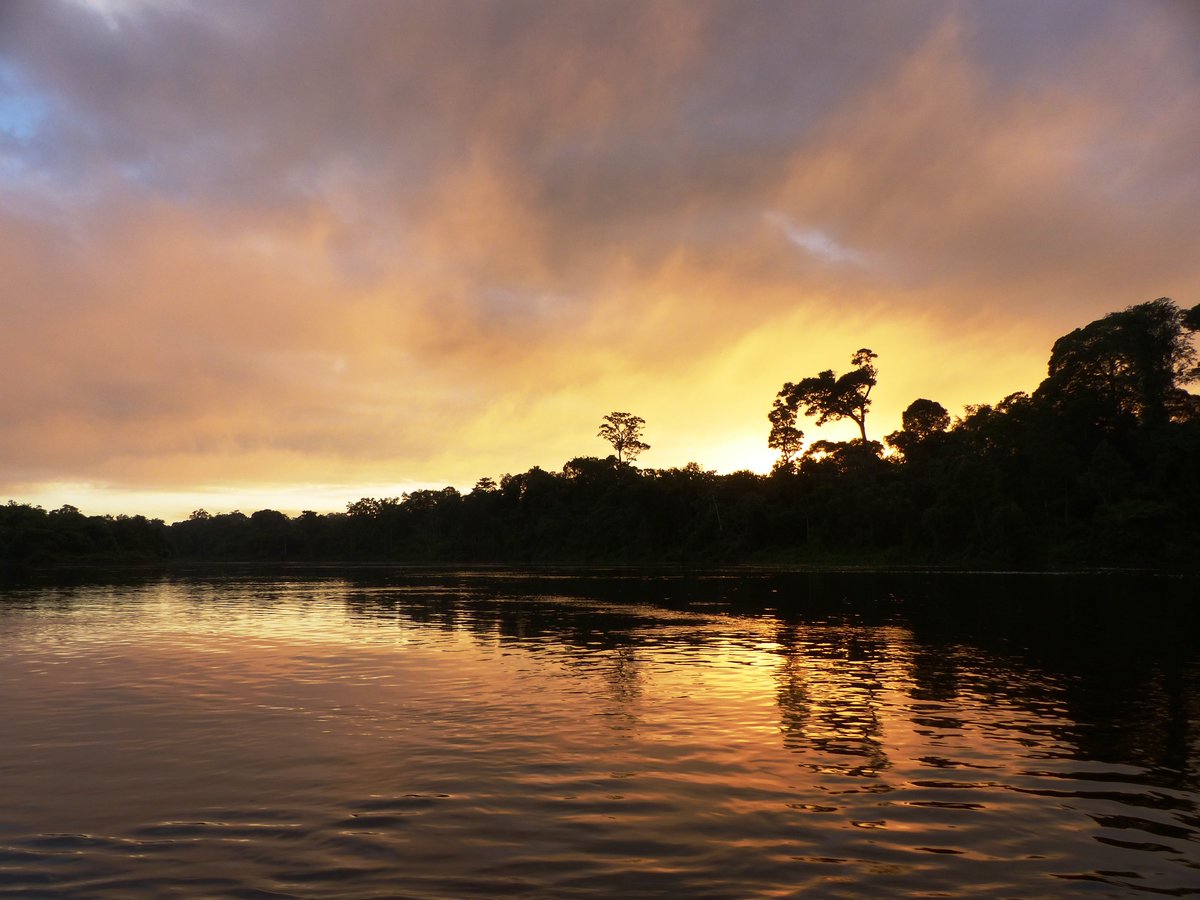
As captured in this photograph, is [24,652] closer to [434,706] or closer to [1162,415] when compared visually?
[434,706]

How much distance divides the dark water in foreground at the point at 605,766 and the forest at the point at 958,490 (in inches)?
2821

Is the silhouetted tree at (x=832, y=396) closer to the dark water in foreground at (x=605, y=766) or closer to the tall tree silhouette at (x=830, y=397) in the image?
the tall tree silhouette at (x=830, y=397)

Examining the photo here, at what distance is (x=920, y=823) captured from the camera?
1163 centimetres

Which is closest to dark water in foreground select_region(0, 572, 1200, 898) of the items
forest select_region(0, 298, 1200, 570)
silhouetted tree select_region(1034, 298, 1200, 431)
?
forest select_region(0, 298, 1200, 570)

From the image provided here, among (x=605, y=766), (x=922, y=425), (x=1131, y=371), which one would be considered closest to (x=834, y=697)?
(x=605, y=766)

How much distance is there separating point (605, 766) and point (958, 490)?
105 metres

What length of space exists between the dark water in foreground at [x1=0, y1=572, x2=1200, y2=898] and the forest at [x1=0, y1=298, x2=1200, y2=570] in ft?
235

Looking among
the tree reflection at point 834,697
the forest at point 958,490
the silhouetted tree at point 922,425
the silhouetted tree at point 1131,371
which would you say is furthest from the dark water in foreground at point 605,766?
the silhouetted tree at point 922,425

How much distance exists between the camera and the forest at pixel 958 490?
3740 inches

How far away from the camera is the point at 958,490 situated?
107 metres

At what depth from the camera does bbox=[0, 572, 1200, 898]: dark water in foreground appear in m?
10.1

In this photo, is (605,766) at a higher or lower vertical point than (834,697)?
higher

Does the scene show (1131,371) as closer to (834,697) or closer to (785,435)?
(785,435)

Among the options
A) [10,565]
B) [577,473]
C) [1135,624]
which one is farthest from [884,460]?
[10,565]
